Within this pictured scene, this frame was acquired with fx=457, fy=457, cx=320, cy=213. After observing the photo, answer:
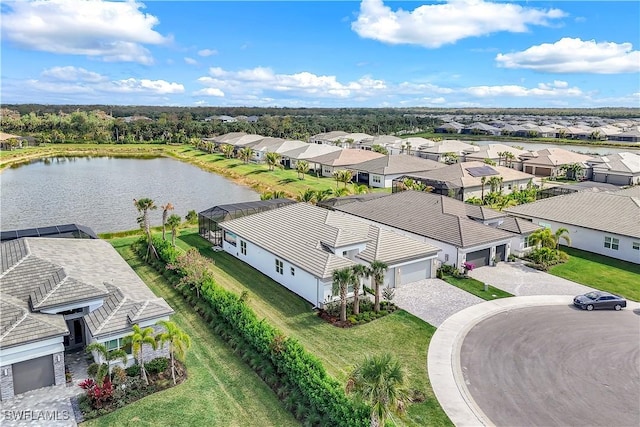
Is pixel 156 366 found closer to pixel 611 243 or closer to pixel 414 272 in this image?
pixel 414 272

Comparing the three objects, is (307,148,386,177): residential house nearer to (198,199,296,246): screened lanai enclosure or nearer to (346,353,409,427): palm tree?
(198,199,296,246): screened lanai enclosure

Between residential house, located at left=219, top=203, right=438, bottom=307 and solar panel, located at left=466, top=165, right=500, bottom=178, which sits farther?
solar panel, located at left=466, top=165, right=500, bottom=178

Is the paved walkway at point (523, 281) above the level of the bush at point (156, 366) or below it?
above

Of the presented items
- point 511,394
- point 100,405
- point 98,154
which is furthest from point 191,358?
point 98,154

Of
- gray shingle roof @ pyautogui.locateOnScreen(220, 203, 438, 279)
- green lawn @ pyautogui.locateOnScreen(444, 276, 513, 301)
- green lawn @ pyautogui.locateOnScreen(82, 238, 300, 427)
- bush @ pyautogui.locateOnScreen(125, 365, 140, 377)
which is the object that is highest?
gray shingle roof @ pyautogui.locateOnScreen(220, 203, 438, 279)

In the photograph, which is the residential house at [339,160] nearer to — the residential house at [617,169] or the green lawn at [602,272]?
the residential house at [617,169]

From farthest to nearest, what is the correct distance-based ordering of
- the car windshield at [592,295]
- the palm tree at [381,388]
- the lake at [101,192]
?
the lake at [101,192]
the car windshield at [592,295]
the palm tree at [381,388]

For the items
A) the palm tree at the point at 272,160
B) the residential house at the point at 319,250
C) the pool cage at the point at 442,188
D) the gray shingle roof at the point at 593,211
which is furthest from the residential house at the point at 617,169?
the residential house at the point at 319,250

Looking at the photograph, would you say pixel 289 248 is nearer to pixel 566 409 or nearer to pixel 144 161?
pixel 566 409

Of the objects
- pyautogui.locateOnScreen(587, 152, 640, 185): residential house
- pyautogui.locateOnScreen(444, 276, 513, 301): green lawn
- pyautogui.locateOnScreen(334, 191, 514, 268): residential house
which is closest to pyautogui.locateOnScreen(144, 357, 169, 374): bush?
pyautogui.locateOnScreen(444, 276, 513, 301): green lawn
